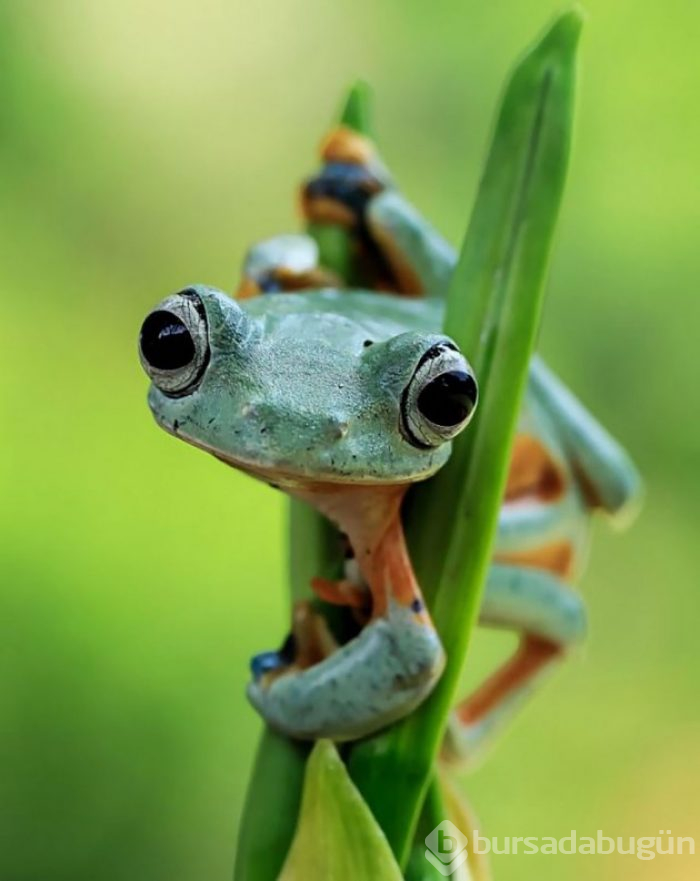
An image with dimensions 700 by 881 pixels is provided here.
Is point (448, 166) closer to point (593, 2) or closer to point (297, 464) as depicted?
point (593, 2)

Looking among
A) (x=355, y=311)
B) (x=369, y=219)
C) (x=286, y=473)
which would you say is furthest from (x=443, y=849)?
(x=369, y=219)

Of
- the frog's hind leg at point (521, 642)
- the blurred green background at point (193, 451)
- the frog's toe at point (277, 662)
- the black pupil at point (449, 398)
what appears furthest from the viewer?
the blurred green background at point (193, 451)

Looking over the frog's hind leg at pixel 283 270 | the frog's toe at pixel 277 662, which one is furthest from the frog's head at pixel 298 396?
the frog's hind leg at pixel 283 270

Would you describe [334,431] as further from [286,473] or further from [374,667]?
[374,667]

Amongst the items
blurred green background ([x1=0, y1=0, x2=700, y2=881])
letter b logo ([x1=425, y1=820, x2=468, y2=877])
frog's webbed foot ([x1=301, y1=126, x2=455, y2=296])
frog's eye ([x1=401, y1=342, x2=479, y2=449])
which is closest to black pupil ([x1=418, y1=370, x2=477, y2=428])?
frog's eye ([x1=401, y1=342, x2=479, y2=449])

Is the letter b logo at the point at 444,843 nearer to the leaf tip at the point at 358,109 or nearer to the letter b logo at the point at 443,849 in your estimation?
the letter b logo at the point at 443,849

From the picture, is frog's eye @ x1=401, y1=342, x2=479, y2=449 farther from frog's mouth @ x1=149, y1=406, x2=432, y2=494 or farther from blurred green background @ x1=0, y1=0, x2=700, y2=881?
blurred green background @ x1=0, y1=0, x2=700, y2=881
